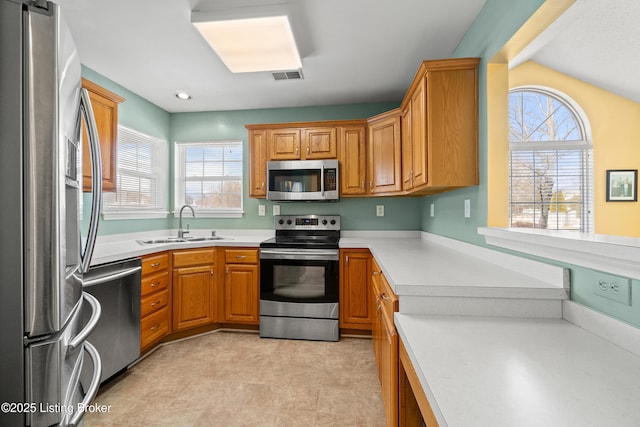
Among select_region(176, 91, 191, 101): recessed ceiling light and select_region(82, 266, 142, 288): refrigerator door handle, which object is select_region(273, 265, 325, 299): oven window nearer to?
select_region(82, 266, 142, 288): refrigerator door handle

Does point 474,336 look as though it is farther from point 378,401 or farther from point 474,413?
point 378,401

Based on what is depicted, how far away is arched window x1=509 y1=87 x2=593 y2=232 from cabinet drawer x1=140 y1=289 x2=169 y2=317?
11.3 feet

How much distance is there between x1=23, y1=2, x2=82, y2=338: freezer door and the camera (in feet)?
2.61

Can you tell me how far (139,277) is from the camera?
7.45 ft

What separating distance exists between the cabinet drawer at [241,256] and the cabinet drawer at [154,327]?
0.71 metres

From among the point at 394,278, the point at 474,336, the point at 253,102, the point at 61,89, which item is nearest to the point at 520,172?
the point at 394,278

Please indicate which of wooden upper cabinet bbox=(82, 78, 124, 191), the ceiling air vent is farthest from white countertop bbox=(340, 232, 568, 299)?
wooden upper cabinet bbox=(82, 78, 124, 191)

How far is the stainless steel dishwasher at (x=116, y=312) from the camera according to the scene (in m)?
1.92

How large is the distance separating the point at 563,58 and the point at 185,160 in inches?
163

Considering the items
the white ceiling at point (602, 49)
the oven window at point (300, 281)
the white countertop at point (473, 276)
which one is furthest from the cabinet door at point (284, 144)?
the white ceiling at point (602, 49)

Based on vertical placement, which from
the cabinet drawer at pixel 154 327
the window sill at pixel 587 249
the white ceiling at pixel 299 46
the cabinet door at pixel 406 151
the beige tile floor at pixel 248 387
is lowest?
the beige tile floor at pixel 248 387

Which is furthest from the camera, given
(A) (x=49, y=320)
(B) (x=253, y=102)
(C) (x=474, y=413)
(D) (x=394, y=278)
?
(B) (x=253, y=102)

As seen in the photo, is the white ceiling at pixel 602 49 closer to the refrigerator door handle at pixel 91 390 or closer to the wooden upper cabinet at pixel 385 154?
the wooden upper cabinet at pixel 385 154

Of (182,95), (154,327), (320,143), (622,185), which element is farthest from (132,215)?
(622,185)
